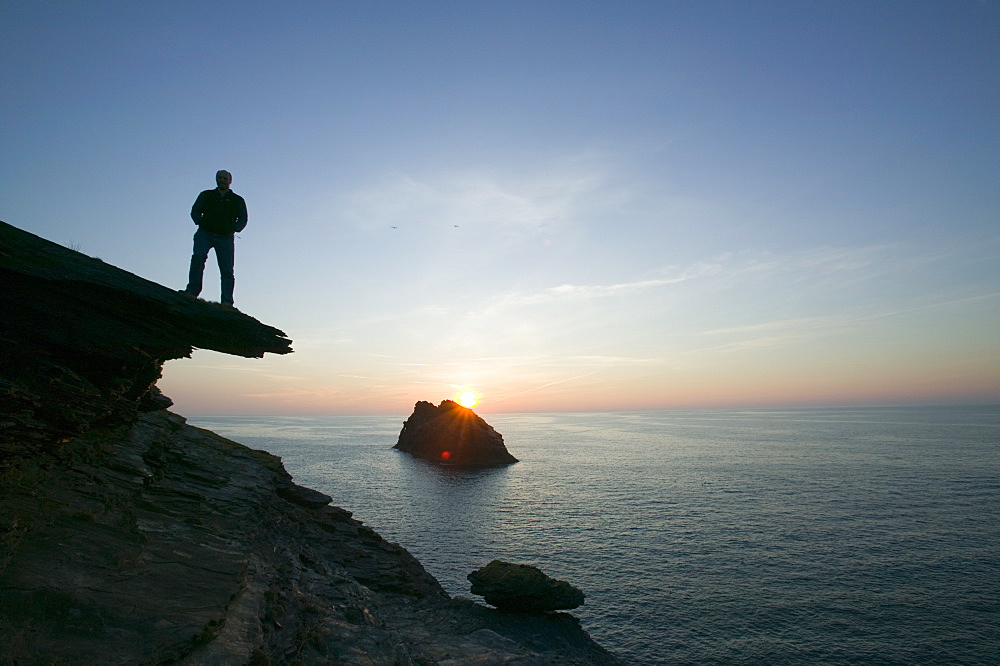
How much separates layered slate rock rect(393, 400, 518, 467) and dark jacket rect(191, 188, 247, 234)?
88699 mm

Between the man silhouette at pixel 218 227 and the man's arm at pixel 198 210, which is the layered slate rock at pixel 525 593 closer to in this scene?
the man silhouette at pixel 218 227

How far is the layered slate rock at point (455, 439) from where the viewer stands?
10138 cm

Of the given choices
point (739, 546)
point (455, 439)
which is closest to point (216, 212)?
point (739, 546)

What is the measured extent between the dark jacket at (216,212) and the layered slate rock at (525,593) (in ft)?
78.6

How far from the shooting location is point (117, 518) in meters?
14.0

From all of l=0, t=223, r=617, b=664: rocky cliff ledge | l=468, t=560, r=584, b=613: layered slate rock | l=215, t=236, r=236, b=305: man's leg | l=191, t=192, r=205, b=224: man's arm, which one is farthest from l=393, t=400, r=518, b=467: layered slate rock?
l=191, t=192, r=205, b=224: man's arm

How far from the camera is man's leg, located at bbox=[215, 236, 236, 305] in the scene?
574 inches

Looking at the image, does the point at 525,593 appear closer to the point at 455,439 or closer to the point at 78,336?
the point at 78,336

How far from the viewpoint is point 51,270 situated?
1157 centimetres

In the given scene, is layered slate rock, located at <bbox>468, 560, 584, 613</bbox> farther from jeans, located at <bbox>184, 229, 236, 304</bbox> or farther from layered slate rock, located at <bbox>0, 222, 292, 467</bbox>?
jeans, located at <bbox>184, 229, 236, 304</bbox>

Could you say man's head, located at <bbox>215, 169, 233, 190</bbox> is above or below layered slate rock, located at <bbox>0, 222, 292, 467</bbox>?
above

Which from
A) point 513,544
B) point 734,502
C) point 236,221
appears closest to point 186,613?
point 236,221

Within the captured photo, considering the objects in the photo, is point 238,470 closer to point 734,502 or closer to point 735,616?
point 735,616

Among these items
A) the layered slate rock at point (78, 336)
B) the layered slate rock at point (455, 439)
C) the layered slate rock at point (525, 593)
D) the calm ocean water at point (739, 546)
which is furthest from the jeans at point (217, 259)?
the layered slate rock at point (455, 439)
